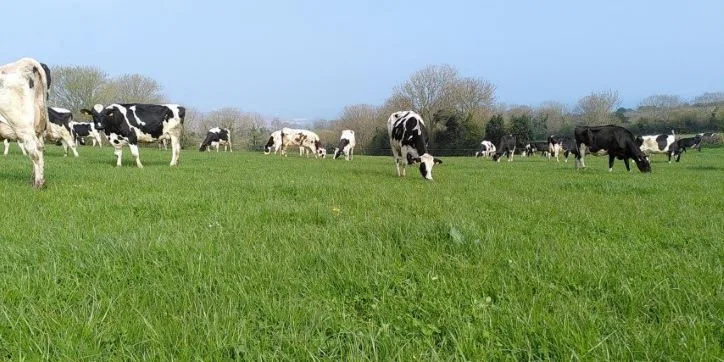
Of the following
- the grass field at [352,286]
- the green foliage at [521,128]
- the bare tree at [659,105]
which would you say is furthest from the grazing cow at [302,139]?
the bare tree at [659,105]

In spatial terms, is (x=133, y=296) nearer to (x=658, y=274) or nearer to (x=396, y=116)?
(x=658, y=274)

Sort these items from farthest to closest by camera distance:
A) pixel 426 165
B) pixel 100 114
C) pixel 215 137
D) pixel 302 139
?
pixel 215 137
pixel 302 139
pixel 100 114
pixel 426 165

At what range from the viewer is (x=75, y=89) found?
53.3 m

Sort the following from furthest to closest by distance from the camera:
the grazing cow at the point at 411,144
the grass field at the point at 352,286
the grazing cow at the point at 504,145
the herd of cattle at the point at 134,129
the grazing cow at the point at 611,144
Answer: the grazing cow at the point at 504,145 < the grazing cow at the point at 611,144 < the grazing cow at the point at 411,144 < the herd of cattle at the point at 134,129 < the grass field at the point at 352,286

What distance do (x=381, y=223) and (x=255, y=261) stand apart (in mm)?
1664

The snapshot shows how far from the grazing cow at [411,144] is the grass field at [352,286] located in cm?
642

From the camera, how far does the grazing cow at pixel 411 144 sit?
1170cm

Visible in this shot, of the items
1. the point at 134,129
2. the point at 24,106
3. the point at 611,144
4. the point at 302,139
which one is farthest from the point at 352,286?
the point at 302,139

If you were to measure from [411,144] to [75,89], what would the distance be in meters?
58.1

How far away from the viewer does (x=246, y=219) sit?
16.3 feet

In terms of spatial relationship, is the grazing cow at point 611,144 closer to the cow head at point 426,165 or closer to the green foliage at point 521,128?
the cow head at point 426,165

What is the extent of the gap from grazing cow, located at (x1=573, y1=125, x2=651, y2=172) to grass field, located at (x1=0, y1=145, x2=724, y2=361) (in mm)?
13394

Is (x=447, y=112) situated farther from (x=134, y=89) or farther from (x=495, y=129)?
(x=134, y=89)

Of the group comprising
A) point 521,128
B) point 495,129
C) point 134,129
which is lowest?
point 134,129
